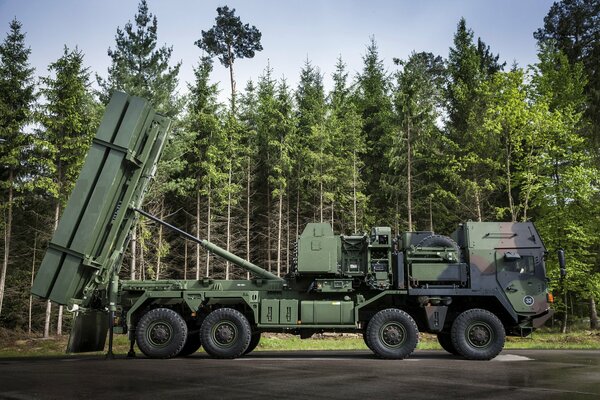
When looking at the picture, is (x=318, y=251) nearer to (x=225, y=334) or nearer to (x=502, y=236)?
(x=225, y=334)

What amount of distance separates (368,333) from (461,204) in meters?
19.2

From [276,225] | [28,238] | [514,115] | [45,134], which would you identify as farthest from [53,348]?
[514,115]

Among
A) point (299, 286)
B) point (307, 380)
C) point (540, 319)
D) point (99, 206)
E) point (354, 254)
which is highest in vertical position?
point (99, 206)

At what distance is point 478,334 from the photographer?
1113 cm

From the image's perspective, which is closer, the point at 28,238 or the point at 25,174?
the point at 25,174

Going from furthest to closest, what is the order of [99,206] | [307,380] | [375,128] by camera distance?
[375,128] < [99,206] < [307,380]

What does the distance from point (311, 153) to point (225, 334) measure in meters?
21.4

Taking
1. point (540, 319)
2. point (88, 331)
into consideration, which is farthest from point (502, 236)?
point (88, 331)

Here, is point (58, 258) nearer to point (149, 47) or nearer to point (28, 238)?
point (149, 47)

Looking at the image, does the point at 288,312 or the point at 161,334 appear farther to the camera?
the point at 288,312

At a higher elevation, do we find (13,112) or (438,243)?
(13,112)

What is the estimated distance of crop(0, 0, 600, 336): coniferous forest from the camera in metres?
23.3

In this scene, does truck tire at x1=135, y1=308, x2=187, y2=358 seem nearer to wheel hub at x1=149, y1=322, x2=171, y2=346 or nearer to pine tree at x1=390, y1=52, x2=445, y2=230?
wheel hub at x1=149, y1=322, x2=171, y2=346

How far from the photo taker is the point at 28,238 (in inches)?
1169
